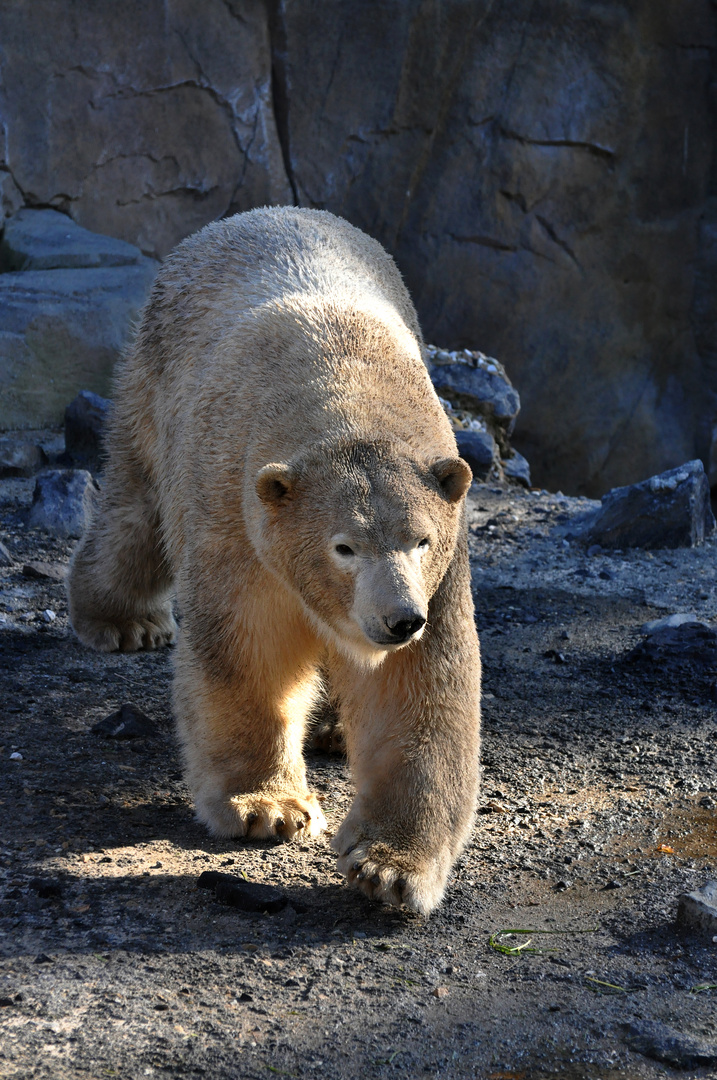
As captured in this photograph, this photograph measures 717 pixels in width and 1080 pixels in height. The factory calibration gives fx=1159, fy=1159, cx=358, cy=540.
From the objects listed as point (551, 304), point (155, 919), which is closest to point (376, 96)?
point (551, 304)

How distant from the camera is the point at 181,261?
4.62 metres

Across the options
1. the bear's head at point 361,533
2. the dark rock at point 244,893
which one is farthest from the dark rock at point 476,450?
the dark rock at point 244,893

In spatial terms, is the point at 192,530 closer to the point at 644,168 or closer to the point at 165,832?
the point at 165,832

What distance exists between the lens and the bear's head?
9.33 feet

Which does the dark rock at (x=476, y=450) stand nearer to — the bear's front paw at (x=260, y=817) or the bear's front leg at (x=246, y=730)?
the bear's front leg at (x=246, y=730)

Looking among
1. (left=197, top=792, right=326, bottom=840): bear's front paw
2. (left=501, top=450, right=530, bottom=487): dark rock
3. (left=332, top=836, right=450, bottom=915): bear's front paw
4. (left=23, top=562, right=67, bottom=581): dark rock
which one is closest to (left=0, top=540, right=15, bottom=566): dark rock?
(left=23, top=562, right=67, bottom=581): dark rock

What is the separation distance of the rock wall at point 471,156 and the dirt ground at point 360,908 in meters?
6.03

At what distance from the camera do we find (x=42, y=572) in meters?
5.93

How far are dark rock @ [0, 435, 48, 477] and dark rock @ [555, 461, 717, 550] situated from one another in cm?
363

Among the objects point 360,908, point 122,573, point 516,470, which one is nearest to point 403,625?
point 360,908

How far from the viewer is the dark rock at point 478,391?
32.8 ft

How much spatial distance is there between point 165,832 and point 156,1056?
1221 millimetres

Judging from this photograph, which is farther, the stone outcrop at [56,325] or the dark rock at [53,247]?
the dark rock at [53,247]

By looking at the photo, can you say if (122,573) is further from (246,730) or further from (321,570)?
(321,570)
